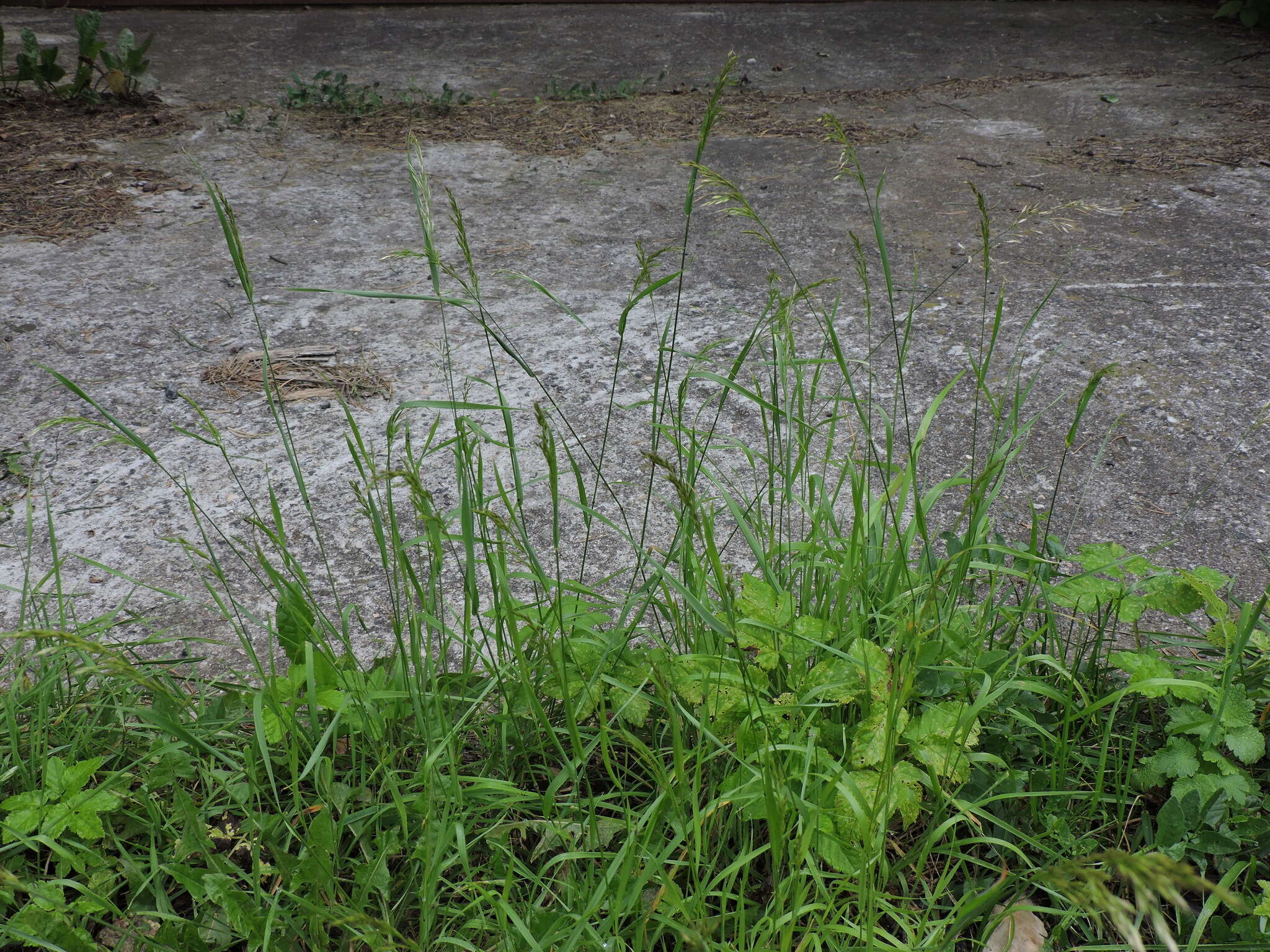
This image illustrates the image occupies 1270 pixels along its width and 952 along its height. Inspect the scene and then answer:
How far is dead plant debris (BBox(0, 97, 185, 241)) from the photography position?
3541mm

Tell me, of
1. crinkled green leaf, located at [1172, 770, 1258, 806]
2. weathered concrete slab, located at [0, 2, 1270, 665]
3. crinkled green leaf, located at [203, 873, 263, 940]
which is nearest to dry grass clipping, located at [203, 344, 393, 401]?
weathered concrete slab, located at [0, 2, 1270, 665]

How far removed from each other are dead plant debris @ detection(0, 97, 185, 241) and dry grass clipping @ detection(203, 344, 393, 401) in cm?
131

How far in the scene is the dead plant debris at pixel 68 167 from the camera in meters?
3.54

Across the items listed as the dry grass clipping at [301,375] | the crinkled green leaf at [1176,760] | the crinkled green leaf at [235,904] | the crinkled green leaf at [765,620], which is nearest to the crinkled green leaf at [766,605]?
the crinkled green leaf at [765,620]

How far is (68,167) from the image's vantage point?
3973 mm

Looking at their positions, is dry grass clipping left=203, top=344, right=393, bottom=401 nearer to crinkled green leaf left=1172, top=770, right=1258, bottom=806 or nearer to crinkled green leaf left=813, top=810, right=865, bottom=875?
crinkled green leaf left=813, top=810, right=865, bottom=875

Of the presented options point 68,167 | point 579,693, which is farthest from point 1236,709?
point 68,167

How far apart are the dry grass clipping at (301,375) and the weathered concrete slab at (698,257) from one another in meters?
0.07

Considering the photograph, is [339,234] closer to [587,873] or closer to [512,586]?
[512,586]

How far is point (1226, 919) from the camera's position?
1.18m

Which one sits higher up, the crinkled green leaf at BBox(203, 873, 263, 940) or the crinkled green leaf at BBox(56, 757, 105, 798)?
the crinkled green leaf at BBox(56, 757, 105, 798)

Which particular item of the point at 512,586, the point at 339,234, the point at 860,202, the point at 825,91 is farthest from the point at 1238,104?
the point at 512,586

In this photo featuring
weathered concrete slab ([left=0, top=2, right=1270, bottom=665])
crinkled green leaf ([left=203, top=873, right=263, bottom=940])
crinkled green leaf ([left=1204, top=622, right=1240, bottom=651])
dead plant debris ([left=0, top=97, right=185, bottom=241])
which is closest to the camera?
crinkled green leaf ([left=203, top=873, right=263, bottom=940])

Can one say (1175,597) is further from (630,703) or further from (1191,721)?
(630,703)
